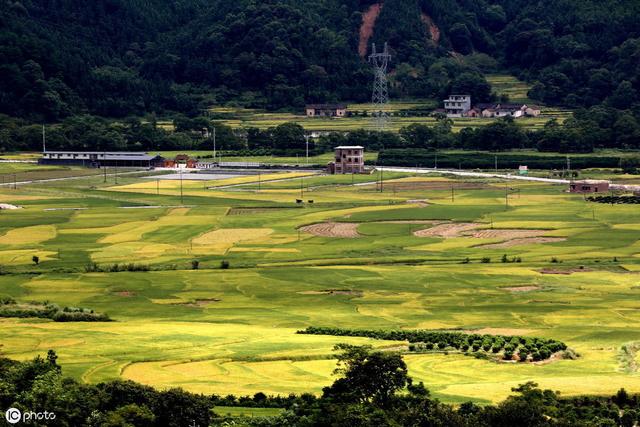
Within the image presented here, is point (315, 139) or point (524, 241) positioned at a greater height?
point (315, 139)

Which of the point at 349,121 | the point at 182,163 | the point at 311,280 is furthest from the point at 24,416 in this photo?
the point at 349,121

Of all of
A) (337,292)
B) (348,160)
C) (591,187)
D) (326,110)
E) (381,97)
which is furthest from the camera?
(326,110)

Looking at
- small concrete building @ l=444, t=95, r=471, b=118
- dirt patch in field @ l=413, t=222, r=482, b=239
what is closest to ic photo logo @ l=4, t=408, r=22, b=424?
dirt patch in field @ l=413, t=222, r=482, b=239

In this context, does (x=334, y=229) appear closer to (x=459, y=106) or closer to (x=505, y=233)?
(x=505, y=233)

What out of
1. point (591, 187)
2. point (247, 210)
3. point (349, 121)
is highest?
point (349, 121)

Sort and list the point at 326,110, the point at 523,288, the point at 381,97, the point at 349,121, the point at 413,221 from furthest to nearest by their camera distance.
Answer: the point at 326,110 < the point at 349,121 < the point at 381,97 < the point at 413,221 < the point at 523,288

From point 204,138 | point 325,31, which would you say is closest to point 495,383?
point 204,138

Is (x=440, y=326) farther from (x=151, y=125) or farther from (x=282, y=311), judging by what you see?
(x=151, y=125)

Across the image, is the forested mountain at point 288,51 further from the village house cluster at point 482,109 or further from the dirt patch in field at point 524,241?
the dirt patch in field at point 524,241
